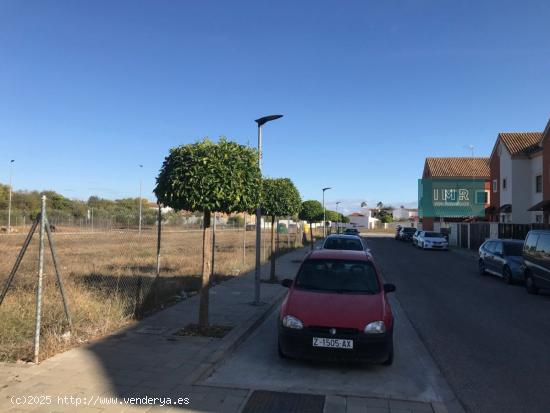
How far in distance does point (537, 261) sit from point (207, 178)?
34.8 ft

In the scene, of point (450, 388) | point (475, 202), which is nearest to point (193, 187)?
point (450, 388)

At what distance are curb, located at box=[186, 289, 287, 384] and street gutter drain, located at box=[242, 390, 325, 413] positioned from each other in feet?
2.53

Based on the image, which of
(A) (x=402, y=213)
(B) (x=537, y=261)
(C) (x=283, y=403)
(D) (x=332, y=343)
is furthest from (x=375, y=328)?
(A) (x=402, y=213)

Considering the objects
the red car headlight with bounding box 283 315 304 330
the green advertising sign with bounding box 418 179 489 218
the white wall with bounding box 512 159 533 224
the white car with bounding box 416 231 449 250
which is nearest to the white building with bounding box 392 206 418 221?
the green advertising sign with bounding box 418 179 489 218

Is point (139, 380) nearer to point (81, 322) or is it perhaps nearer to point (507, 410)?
point (81, 322)

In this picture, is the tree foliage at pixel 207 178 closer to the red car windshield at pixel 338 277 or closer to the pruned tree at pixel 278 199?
the red car windshield at pixel 338 277

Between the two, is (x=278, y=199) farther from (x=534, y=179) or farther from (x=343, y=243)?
(x=534, y=179)

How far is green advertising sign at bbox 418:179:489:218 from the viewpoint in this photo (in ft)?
181

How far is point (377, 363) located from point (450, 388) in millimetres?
923

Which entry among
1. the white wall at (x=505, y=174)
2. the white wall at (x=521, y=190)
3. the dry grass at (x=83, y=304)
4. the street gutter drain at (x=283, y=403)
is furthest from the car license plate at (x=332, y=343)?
the white wall at (x=505, y=174)

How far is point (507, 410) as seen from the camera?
5320 millimetres

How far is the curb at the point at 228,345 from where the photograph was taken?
6043 mm

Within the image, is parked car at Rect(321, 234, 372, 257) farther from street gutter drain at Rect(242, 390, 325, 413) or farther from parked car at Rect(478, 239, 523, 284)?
street gutter drain at Rect(242, 390, 325, 413)

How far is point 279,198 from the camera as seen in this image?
18.2 meters
